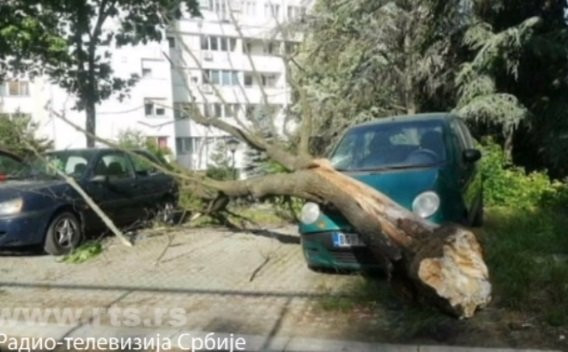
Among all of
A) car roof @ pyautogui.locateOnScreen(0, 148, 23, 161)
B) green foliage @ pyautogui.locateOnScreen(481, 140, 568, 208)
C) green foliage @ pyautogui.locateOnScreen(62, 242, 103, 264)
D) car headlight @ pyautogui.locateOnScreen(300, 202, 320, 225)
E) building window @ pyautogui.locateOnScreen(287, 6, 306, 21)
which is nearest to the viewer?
car headlight @ pyautogui.locateOnScreen(300, 202, 320, 225)

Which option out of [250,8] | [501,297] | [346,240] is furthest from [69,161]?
[250,8]

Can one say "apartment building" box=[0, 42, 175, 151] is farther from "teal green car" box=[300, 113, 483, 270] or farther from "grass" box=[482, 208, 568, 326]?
"grass" box=[482, 208, 568, 326]

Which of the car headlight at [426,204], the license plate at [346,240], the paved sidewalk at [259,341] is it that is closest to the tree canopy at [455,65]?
the car headlight at [426,204]

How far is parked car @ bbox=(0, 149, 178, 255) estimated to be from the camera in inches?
341

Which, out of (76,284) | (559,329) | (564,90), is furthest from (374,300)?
(564,90)

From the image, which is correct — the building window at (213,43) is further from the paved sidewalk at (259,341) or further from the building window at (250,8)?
the paved sidewalk at (259,341)

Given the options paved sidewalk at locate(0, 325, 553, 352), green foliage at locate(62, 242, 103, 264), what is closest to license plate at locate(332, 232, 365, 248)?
paved sidewalk at locate(0, 325, 553, 352)

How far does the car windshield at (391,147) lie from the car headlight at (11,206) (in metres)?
4.63

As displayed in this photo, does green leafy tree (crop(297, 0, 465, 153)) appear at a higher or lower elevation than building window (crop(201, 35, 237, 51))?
lower

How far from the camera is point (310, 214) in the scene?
6.70 meters

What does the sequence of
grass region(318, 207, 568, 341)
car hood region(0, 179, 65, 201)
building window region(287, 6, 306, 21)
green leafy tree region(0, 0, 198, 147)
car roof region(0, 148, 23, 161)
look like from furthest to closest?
building window region(287, 6, 306, 21) → green leafy tree region(0, 0, 198, 147) → car roof region(0, 148, 23, 161) → car hood region(0, 179, 65, 201) → grass region(318, 207, 568, 341)

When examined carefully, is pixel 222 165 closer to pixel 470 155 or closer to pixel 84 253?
pixel 84 253

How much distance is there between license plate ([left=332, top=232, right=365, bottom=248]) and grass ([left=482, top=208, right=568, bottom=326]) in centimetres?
135

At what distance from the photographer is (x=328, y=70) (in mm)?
20562
